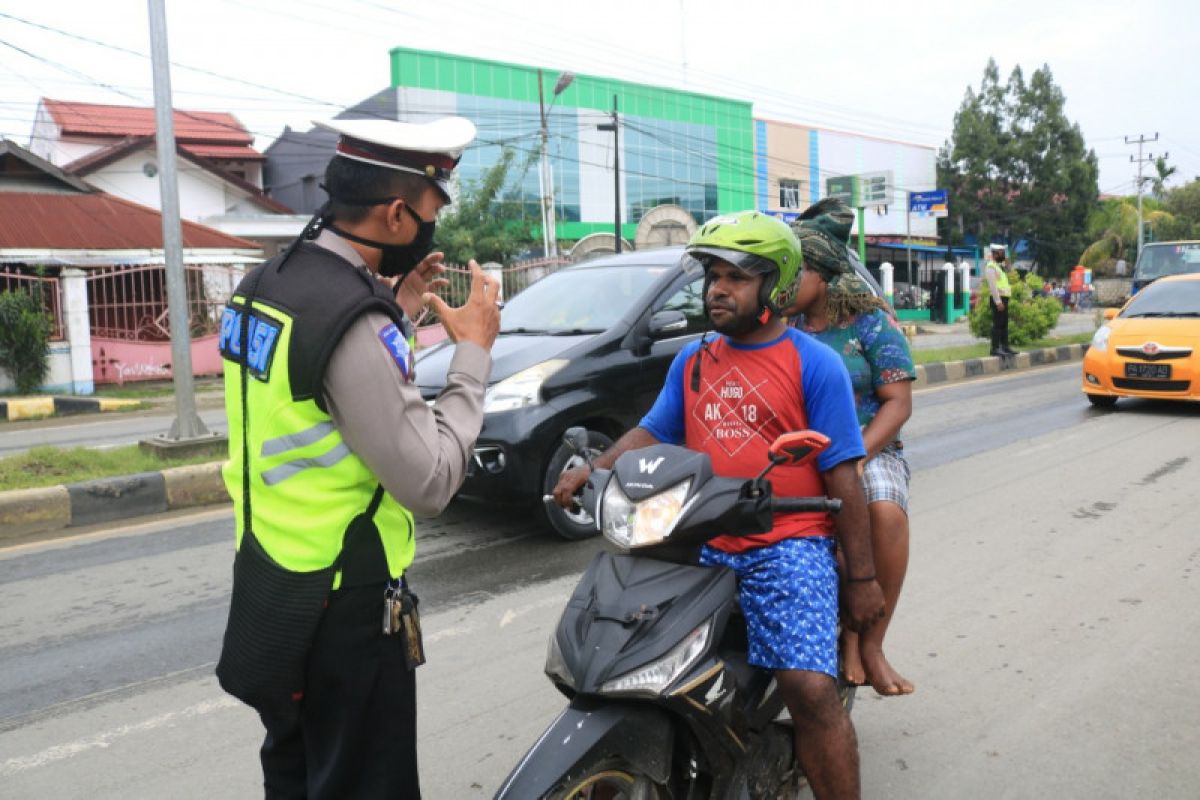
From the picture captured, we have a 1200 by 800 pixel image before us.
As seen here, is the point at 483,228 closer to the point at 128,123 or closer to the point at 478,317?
the point at 128,123

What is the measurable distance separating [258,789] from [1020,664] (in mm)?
2876

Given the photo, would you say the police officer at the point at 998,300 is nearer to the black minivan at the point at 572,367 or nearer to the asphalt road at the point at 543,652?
the asphalt road at the point at 543,652

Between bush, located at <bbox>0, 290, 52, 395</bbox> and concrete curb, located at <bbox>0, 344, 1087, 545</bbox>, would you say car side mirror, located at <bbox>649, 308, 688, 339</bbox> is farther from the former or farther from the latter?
bush, located at <bbox>0, 290, 52, 395</bbox>

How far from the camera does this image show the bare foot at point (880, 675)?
2.75m

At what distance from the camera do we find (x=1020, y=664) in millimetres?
3967

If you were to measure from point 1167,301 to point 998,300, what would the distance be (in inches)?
196

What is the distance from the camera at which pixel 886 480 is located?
3.00 meters

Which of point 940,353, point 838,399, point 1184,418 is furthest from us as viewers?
point 940,353

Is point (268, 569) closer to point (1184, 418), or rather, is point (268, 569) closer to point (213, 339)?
point (1184, 418)

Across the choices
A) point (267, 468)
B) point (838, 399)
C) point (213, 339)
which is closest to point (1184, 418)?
point (838, 399)

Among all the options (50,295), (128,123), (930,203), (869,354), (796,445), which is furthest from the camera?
(930,203)

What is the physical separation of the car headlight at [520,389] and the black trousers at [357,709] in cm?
374

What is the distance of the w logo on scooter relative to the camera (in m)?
2.23

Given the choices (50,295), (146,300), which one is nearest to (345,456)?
(50,295)
